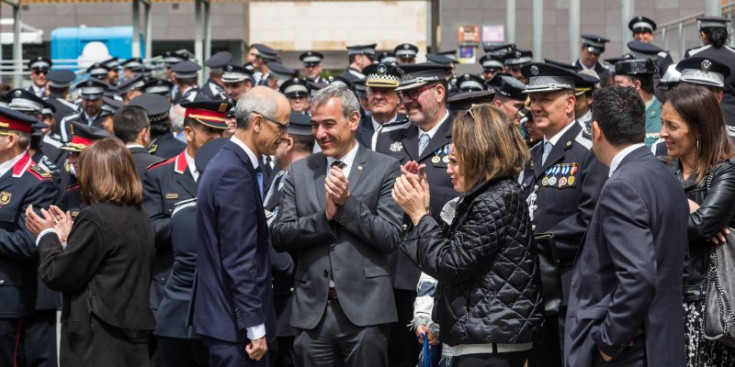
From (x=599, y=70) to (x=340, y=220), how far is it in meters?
7.91

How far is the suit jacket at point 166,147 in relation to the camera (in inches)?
339

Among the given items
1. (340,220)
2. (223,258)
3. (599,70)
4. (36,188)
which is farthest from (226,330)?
(599,70)

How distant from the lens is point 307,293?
6.20m

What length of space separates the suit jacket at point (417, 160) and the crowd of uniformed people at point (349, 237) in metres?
0.01

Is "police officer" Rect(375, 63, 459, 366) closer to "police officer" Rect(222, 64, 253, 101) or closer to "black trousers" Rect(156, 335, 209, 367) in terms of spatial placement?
"black trousers" Rect(156, 335, 209, 367)

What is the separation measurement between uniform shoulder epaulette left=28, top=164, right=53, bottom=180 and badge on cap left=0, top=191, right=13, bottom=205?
0.24 meters

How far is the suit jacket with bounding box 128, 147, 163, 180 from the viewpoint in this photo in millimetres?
7635

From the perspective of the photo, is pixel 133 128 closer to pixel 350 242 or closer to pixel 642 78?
pixel 350 242

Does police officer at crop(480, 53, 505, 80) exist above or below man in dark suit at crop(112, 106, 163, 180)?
above

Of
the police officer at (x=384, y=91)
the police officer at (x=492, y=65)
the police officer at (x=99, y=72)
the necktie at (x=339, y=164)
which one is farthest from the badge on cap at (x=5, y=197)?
the police officer at (x=99, y=72)

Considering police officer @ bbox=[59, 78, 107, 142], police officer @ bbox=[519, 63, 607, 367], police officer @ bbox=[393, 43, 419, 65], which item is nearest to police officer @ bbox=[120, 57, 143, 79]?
police officer @ bbox=[59, 78, 107, 142]

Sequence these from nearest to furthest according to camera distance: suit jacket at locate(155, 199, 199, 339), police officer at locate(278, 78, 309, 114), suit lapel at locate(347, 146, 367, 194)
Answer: suit lapel at locate(347, 146, 367, 194) < suit jacket at locate(155, 199, 199, 339) < police officer at locate(278, 78, 309, 114)

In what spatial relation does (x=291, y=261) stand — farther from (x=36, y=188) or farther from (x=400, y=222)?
(x=36, y=188)

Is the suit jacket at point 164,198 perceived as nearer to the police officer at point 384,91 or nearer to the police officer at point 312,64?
the police officer at point 384,91
